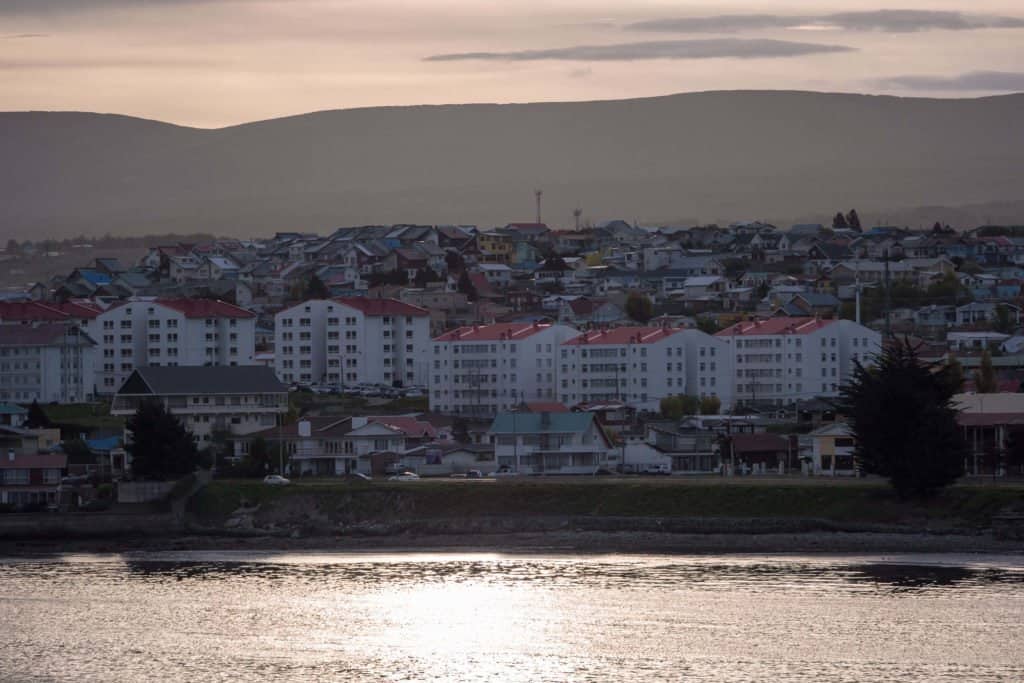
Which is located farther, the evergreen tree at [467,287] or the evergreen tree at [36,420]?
the evergreen tree at [467,287]

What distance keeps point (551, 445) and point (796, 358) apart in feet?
65.0

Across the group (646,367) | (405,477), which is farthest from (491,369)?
(405,477)

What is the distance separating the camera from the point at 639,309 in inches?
3595

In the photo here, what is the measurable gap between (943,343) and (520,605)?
45.8 m

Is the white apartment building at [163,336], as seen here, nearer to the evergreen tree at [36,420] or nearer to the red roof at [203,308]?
the red roof at [203,308]

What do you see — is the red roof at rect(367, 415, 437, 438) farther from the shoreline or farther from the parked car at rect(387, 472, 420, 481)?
the shoreline

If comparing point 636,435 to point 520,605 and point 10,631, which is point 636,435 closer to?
point 520,605

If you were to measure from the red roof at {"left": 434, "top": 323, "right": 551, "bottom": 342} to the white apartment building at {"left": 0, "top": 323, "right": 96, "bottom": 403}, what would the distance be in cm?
1361

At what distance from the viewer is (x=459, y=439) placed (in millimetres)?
61656

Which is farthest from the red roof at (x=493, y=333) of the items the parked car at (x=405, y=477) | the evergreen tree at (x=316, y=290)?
the evergreen tree at (x=316, y=290)

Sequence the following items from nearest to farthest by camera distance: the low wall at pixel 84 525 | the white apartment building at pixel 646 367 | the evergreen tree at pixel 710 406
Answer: the low wall at pixel 84 525
the evergreen tree at pixel 710 406
the white apartment building at pixel 646 367

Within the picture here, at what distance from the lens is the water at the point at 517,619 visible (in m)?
31.3

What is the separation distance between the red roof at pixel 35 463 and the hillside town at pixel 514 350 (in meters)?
0.08

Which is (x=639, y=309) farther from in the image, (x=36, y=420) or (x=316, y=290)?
(x=36, y=420)
